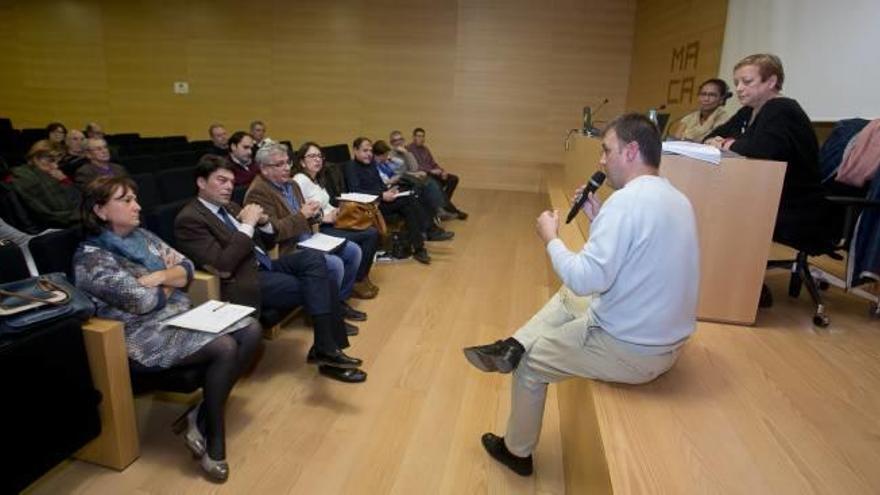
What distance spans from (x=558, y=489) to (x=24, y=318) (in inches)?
74.0

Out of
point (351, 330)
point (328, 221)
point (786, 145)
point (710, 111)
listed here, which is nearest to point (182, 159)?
point (328, 221)

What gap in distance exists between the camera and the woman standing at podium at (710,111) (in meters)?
3.86

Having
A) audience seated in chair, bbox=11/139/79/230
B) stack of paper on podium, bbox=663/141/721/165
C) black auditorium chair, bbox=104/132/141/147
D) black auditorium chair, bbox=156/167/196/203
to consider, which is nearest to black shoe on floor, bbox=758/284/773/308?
stack of paper on podium, bbox=663/141/721/165

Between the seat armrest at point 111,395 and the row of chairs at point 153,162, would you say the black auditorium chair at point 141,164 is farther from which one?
the seat armrest at point 111,395

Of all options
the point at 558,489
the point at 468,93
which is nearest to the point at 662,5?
the point at 468,93

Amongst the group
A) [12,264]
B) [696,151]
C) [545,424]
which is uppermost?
[696,151]

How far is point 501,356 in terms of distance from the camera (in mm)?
1866

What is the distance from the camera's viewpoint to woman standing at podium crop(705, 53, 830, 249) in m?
2.33

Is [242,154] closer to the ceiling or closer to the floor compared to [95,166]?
closer to the ceiling

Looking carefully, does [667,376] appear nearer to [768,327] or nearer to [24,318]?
[768,327]

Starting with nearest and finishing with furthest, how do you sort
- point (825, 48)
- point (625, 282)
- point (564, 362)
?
point (625, 282), point (564, 362), point (825, 48)

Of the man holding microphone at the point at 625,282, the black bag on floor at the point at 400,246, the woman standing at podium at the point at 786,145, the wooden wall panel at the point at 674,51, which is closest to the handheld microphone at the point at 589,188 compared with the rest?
the man holding microphone at the point at 625,282

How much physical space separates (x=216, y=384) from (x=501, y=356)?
107cm

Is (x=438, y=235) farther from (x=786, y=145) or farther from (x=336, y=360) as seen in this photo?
(x=786, y=145)
